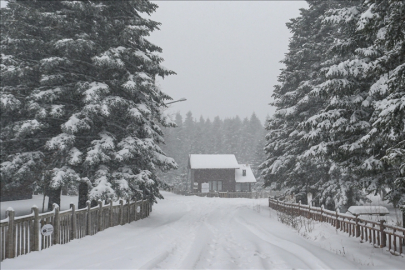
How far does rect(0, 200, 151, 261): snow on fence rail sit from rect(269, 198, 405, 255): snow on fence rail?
9125 millimetres

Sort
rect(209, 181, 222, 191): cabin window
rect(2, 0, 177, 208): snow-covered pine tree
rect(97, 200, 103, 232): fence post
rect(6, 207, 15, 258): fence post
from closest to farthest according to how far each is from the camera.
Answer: rect(6, 207, 15, 258): fence post < rect(97, 200, 103, 232): fence post < rect(2, 0, 177, 208): snow-covered pine tree < rect(209, 181, 222, 191): cabin window

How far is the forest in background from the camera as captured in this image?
68938 mm

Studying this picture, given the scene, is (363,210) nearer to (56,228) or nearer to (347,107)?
(347,107)

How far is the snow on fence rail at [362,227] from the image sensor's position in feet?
31.6

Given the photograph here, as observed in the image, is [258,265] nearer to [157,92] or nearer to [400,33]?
[400,33]

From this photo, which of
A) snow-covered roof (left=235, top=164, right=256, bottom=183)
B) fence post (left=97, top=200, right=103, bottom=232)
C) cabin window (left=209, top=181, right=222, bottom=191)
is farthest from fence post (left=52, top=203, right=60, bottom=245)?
snow-covered roof (left=235, top=164, right=256, bottom=183)

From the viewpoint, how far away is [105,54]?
14781 mm

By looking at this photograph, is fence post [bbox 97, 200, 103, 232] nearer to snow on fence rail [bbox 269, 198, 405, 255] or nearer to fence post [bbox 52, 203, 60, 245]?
fence post [bbox 52, 203, 60, 245]

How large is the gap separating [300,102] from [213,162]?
3543cm

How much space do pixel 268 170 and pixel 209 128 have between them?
3488 inches

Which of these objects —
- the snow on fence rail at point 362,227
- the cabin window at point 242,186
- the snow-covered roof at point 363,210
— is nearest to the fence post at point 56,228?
the snow on fence rail at point 362,227

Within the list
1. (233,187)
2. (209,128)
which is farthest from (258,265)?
(209,128)

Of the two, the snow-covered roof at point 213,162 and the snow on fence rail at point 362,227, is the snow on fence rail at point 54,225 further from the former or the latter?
the snow-covered roof at point 213,162

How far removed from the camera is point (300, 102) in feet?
62.3
